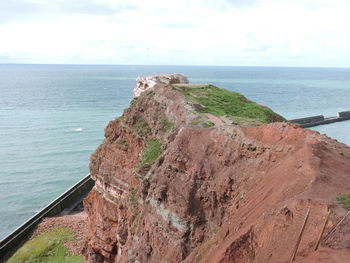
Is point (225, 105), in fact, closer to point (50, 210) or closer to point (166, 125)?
point (166, 125)

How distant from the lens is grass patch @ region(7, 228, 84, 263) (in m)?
34.0

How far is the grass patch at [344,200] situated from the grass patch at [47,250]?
1050 inches

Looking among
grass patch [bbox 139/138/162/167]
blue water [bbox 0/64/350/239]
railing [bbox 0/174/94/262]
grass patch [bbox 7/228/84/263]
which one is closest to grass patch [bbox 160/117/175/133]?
grass patch [bbox 139/138/162/167]

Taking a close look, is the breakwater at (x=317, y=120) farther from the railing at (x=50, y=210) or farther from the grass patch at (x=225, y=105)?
the grass patch at (x=225, y=105)

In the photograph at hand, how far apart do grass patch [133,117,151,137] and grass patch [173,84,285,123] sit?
3456mm

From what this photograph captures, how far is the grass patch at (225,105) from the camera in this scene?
25.4 m

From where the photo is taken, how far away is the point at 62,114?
93.5 meters

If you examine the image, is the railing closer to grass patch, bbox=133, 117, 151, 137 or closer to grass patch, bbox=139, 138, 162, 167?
grass patch, bbox=133, 117, 151, 137

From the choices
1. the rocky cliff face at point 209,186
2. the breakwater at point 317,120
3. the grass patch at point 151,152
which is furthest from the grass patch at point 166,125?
the breakwater at point 317,120

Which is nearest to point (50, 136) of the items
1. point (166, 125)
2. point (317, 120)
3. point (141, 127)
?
point (141, 127)

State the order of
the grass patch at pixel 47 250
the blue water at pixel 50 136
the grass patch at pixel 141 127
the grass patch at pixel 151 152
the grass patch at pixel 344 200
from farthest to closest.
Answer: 1. the blue water at pixel 50 136
2. the grass patch at pixel 47 250
3. the grass patch at pixel 141 127
4. the grass patch at pixel 151 152
5. the grass patch at pixel 344 200

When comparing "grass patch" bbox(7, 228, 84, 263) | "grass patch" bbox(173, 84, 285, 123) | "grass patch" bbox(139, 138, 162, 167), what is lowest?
"grass patch" bbox(7, 228, 84, 263)

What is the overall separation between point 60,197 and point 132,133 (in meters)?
23.4

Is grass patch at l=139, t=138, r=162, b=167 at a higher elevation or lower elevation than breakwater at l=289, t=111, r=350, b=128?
higher
